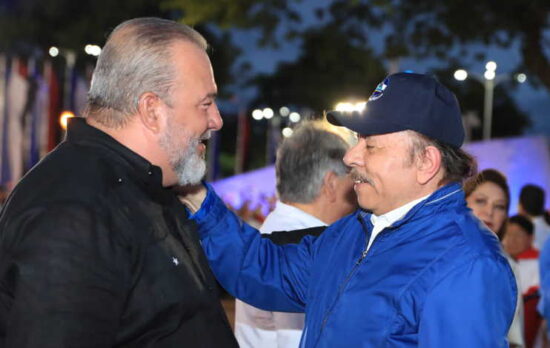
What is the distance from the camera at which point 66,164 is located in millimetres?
2219

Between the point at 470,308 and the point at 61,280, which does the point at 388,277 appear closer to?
the point at 470,308

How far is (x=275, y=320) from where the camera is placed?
371cm

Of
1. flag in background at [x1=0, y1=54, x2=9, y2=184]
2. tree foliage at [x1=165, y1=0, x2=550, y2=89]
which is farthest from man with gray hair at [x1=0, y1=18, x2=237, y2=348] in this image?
→ flag in background at [x1=0, y1=54, x2=9, y2=184]

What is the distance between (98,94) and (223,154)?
6319cm

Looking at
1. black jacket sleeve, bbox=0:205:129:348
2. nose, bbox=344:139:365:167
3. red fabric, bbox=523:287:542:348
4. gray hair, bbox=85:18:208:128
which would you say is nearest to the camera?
black jacket sleeve, bbox=0:205:129:348

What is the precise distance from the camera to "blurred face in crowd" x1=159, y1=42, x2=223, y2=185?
2467 mm

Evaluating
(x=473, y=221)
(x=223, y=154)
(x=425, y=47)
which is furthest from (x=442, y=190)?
(x=223, y=154)

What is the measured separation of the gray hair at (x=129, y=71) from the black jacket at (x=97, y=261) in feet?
0.29

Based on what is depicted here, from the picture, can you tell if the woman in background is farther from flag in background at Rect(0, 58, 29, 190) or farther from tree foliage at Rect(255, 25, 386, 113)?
tree foliage at Rect(255, 25, 386, 113)

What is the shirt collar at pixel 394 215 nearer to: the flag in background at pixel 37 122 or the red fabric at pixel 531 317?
the red fabric at pixel 531 317

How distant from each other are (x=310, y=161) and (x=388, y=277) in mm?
1439

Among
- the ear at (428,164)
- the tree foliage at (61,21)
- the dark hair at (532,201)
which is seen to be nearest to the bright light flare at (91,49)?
the tree foliage at (61,21)

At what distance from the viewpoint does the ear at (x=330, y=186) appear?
3863 millimetres

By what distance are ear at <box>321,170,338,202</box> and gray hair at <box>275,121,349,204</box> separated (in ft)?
0.05
